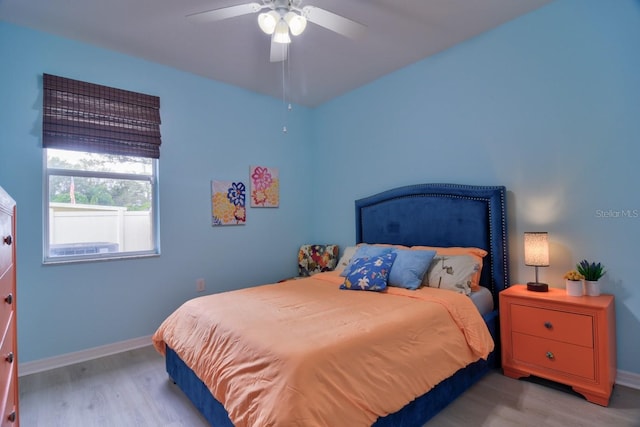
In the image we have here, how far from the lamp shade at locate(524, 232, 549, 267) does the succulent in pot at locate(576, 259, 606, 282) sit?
206 mm

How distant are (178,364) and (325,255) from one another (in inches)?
81.8

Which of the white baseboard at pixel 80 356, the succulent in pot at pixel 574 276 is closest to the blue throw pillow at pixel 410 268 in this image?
the succulent in pot at pixel 574 276

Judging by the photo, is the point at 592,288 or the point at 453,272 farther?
the point at 453,272

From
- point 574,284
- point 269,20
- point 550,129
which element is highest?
point 269,20

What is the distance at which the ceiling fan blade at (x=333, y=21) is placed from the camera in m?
1.91

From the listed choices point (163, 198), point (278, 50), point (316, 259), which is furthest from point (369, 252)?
point (163, 198)

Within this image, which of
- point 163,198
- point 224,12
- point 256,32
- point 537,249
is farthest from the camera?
point 163,198

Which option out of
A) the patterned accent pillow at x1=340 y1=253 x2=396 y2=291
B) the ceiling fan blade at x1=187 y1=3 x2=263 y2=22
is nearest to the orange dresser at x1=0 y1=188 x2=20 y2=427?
the ceiling fan blade at x1=187 y1=3 x2=263 y2=22

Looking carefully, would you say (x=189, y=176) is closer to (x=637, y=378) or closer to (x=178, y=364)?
(x=178, y=364)

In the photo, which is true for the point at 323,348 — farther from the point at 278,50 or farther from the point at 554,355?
the point at 278,50

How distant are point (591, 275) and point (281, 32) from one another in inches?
102

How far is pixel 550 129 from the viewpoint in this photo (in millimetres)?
2352

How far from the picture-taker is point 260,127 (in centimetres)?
379

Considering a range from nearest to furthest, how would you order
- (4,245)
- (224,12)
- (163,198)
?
(4,245), (224,12), (163,198)
